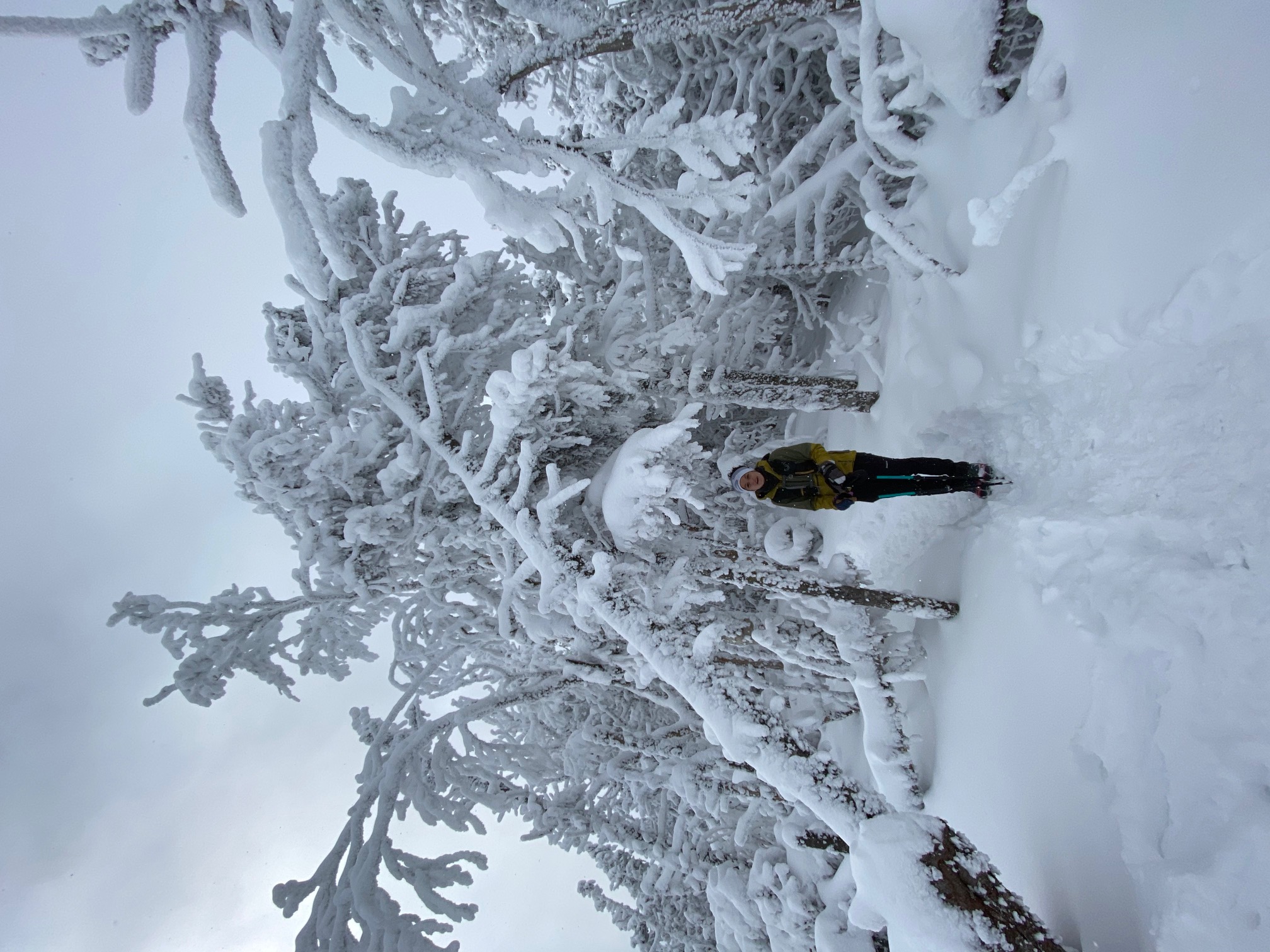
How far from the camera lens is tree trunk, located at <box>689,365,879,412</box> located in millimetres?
5551

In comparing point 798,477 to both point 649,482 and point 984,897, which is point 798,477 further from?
point 984,897

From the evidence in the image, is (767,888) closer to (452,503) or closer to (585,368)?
(452,503)

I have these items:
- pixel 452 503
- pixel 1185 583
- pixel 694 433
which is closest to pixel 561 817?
pixel 452 503

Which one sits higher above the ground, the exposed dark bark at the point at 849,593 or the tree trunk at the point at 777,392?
the tree trunk at the point at 777,392

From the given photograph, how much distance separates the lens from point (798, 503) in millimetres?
4223

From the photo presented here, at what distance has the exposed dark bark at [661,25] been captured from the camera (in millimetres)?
3209

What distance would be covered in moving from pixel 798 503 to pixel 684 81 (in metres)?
5.19

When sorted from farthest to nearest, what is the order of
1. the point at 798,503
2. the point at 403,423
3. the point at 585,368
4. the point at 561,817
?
the point at 561,817 < the point at 403,423 < the point at 585,368 < the point at 798,503

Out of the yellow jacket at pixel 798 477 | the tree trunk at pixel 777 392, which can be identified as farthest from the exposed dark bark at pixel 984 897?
the tree trunk at pixel 777 392

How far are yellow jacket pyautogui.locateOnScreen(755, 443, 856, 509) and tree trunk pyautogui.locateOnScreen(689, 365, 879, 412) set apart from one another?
56.3 inches

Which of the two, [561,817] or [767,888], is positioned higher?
[561,817]

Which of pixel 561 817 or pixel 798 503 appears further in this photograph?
pixel 561 817

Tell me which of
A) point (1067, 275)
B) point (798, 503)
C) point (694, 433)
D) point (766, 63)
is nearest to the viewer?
point (1067, 275)

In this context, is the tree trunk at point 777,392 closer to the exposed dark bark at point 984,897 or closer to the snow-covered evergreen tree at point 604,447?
the snow-covered evergreen tree at point 604,447
